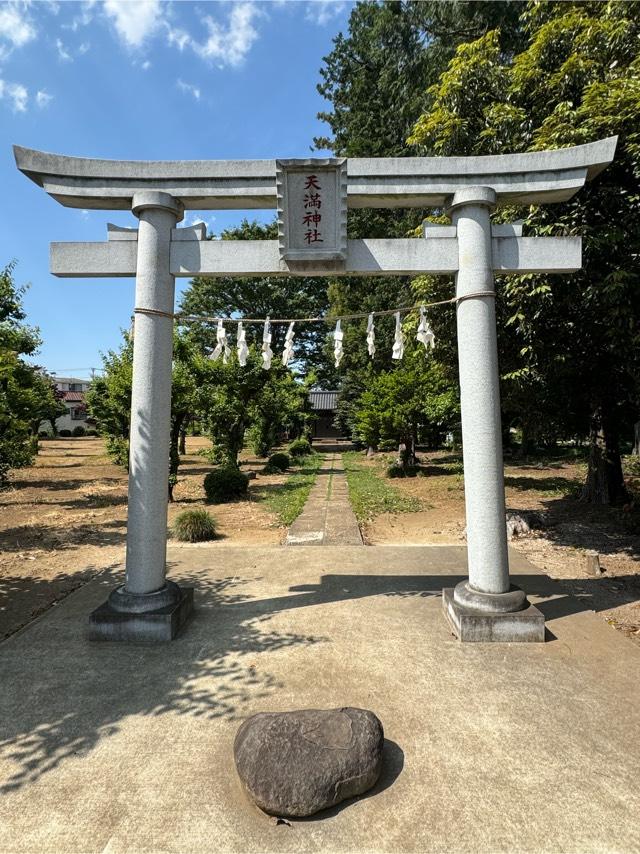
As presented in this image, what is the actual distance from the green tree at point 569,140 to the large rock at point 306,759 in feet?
20.9

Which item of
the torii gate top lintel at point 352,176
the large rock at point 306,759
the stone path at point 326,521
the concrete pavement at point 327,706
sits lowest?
the concrete pavement at point 327,706

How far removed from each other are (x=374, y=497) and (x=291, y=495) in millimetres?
2869

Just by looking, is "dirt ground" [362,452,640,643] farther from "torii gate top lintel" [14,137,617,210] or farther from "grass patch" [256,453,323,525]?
"torii gate top lintel" [14,137,617,210]

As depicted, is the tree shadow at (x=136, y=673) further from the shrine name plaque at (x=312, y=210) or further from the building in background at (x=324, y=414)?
the building in background at (x=324, y=414)

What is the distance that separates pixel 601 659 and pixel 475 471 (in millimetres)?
2125

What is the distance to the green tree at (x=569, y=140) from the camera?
6520 mm

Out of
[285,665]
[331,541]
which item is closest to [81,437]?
[331,541]

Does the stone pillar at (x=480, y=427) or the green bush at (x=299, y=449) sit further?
the green bush at (x=299, y=449)

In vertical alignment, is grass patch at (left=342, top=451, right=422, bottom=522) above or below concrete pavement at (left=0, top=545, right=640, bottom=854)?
above

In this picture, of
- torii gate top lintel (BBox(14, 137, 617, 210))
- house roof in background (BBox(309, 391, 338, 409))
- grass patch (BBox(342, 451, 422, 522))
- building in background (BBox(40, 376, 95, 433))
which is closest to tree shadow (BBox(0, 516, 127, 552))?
grass patch (BBox(342, 451, 422, 522))

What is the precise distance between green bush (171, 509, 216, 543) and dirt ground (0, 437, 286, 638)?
1.25ft

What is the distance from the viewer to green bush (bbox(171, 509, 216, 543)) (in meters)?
9.50

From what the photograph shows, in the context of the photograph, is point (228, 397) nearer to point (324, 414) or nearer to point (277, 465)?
point (277, 465)

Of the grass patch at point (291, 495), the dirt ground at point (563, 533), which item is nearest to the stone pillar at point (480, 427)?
the dirt ground at point (563, 533)
